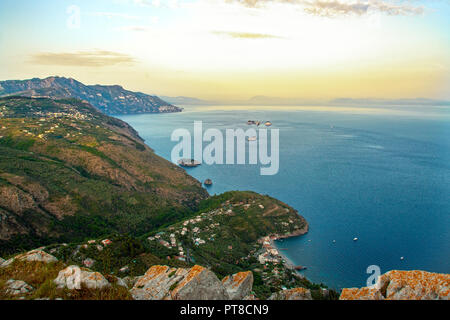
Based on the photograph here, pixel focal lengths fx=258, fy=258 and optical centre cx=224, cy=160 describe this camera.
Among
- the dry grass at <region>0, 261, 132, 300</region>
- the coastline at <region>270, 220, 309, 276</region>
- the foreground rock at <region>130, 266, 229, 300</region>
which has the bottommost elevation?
the coastline at <region>270, 220, 309, 276</region>

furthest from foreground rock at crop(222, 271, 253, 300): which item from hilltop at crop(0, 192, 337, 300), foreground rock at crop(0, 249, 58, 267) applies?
foreground rock at crop(0, 249, 58, 267)

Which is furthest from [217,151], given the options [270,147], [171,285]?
[171,285]

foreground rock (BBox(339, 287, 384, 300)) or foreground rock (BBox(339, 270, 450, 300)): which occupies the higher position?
foreground rock (BBox(339, 270, 450, 300))

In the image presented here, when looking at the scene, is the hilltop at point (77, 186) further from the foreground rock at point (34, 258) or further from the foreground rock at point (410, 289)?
the foreground rock at point (410, 289)

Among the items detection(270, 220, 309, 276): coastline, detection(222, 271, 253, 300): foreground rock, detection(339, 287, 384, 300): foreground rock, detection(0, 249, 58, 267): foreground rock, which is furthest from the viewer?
detection(270, 220, 309, 276): coastline

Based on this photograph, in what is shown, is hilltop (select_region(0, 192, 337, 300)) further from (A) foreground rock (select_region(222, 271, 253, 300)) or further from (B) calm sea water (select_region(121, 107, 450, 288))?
(B) calm sea water (select_region(121, 107, 450, 288))

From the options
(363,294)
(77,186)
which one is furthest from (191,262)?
(77,186)
